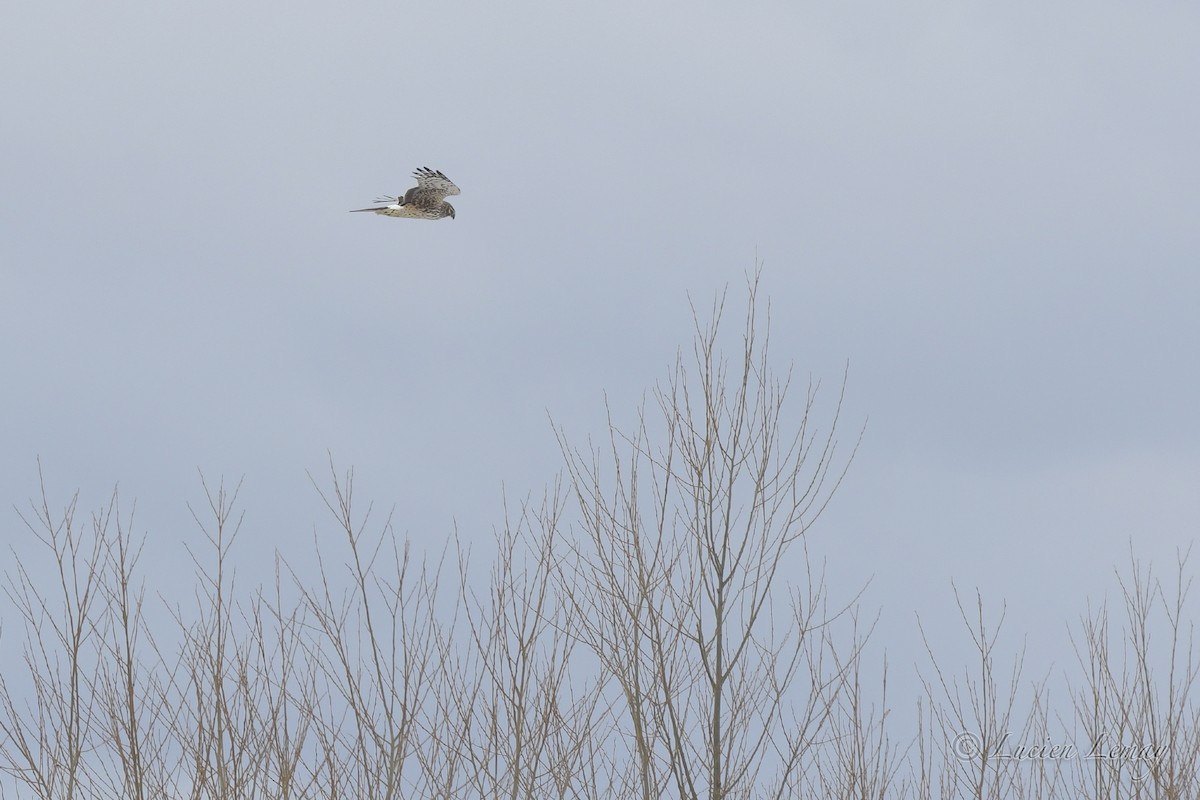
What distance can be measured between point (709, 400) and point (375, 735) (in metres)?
2.67

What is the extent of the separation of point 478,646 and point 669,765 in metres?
1.31

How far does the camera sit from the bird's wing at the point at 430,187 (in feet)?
51.3

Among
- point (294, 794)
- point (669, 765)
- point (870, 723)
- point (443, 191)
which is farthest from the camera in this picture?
point (443, 191)

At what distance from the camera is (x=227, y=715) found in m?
6.96

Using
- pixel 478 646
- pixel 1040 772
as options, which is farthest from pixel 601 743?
pixel 1040 772

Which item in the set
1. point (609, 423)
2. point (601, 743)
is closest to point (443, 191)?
point (609, 423)

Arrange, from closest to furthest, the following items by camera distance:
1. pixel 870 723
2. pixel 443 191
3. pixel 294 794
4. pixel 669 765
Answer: pixel 294 794
pixel 669 765
pixel 870 723
pixel 443 191

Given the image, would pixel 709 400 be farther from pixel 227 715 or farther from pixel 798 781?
pixel 227 715

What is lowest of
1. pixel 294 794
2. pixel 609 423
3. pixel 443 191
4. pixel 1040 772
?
pixel 294 794

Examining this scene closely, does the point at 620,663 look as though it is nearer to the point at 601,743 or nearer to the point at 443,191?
the point at 601,743

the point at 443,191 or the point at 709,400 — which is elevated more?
the point at 443,191

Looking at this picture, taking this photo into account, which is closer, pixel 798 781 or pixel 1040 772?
pixel 798 781

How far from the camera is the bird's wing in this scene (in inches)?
616

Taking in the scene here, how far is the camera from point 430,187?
51.3ft
